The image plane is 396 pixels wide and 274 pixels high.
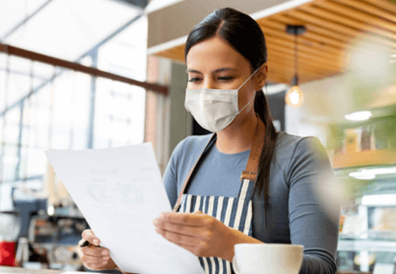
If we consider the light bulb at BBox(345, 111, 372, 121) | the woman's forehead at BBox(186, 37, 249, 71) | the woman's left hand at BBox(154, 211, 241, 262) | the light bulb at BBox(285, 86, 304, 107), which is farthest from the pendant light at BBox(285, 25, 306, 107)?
the woman's left hand at BBox(154, 211, 241, 262)

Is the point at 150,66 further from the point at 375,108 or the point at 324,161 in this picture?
the point at 324,161

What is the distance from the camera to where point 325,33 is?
303 centimetres

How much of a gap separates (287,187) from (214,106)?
28 centimetres

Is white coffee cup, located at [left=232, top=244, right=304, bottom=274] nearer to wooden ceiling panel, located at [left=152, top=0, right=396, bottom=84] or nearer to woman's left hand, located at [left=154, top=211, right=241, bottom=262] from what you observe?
woman's left hand, located at [left=154, top=211, right=241, bottom=262]

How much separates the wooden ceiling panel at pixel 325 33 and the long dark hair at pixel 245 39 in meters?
1.65

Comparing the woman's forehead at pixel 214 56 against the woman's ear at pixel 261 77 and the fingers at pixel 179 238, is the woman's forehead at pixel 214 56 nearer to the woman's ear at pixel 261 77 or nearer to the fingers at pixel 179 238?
the woman's ear at pixel 261 77

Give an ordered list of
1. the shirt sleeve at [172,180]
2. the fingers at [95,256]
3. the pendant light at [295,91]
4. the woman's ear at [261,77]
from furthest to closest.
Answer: the pendant light at [295,91]
the shirt sleeve at [172,180]
the woman's ear at [261,77]
the fingers at [95,256]

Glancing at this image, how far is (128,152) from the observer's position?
68 cm

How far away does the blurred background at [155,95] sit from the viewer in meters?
2.98

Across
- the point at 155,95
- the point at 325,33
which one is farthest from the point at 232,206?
the point at 155,95

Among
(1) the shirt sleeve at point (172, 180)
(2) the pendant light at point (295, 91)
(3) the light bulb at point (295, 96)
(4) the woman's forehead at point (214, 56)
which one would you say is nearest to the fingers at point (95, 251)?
(1) the shirt sleeve at point (172, 180)

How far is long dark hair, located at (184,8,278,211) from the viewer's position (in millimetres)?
1022

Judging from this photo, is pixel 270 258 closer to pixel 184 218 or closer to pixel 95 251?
pixel 184 218

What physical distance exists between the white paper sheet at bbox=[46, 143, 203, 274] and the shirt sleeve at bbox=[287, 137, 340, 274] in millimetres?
220
